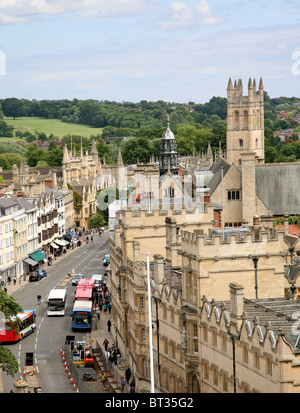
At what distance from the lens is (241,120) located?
153 m

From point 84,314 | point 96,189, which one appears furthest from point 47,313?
point 96,189

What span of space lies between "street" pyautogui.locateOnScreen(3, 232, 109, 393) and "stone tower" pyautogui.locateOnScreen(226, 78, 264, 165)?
27.7 m

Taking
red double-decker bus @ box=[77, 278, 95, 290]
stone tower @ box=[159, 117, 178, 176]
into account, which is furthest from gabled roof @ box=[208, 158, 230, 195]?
stone tower @ box=[159, 117, 178, 176]

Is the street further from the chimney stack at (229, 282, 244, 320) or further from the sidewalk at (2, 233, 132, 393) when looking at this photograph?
the chimney stack at (229, 282, 244, 320)

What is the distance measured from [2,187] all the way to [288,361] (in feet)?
375

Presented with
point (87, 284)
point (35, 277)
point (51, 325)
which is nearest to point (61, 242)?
point (35, 277)

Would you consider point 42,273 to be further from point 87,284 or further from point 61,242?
point 61,242

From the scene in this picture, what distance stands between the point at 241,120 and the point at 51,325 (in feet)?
243

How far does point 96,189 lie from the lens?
596 feet

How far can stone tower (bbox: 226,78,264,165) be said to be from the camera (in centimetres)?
15150

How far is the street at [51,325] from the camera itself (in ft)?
219

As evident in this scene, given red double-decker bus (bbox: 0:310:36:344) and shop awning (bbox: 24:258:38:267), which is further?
shop awning (bbox: 24:258:38:267)

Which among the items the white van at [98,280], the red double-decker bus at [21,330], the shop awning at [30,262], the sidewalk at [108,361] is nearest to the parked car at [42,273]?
the shop awning at [30,262]

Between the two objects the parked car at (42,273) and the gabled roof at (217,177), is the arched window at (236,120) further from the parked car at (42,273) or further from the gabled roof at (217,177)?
the parked car at (42,273)
